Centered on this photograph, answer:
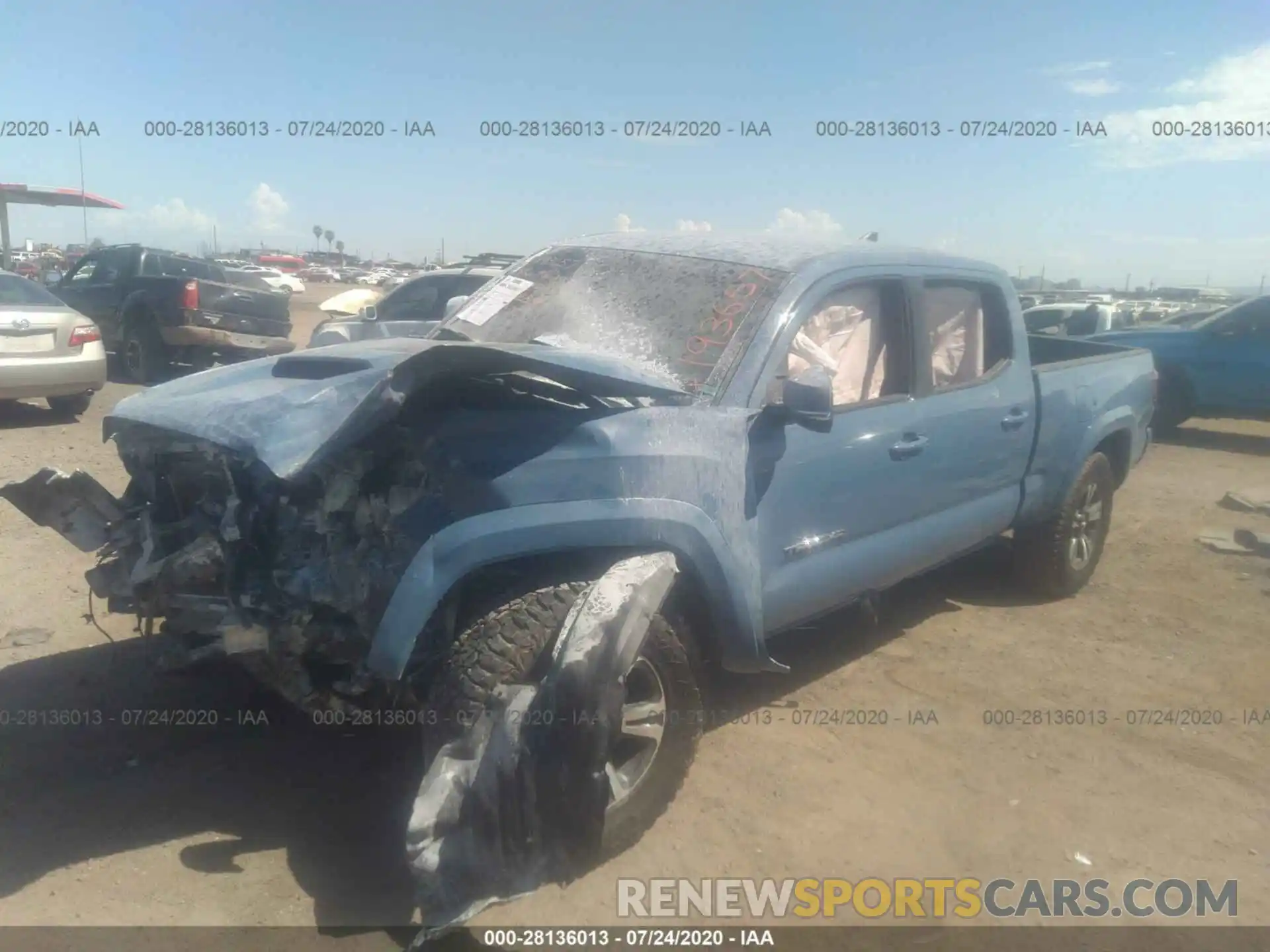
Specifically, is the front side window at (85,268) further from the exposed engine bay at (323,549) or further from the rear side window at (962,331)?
the rear side window at (962,331)

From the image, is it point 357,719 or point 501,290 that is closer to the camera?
point 357,719

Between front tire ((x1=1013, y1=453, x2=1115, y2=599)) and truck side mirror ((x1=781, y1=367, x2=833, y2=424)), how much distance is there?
266cm

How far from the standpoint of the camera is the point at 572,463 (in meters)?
2.90

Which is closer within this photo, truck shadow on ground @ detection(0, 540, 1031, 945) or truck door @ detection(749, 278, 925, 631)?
truck shadow on ground @ detection(0, 540, 1031, 945)

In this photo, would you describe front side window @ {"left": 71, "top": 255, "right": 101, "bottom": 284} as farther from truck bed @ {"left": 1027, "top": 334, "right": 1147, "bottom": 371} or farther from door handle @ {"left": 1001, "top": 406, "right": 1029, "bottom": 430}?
door handle @ {"left": 1001, "top": 406, "right": 1029, "bottom": 430}

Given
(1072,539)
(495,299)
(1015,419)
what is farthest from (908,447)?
(1072,539)

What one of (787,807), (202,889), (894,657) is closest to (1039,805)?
(787,807)

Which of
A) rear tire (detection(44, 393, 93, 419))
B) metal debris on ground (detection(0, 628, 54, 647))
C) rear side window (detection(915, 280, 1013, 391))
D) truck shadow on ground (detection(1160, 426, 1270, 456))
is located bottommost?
truck shadow on ground (detection(1160, 426, 1270, 456))

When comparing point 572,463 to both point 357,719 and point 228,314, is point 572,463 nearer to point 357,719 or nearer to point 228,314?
point 357,719

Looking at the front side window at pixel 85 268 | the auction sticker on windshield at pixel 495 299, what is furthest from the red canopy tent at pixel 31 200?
the auction sticker on windshield at pixel 495 299

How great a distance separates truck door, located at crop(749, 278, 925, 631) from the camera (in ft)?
11.4

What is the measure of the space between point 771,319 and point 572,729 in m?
1.75

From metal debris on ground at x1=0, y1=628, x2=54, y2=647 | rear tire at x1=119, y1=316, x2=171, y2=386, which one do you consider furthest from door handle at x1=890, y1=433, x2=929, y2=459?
rear tire at x1=119, y1=316, x2=171, y2=386

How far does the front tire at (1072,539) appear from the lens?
17.9ft
